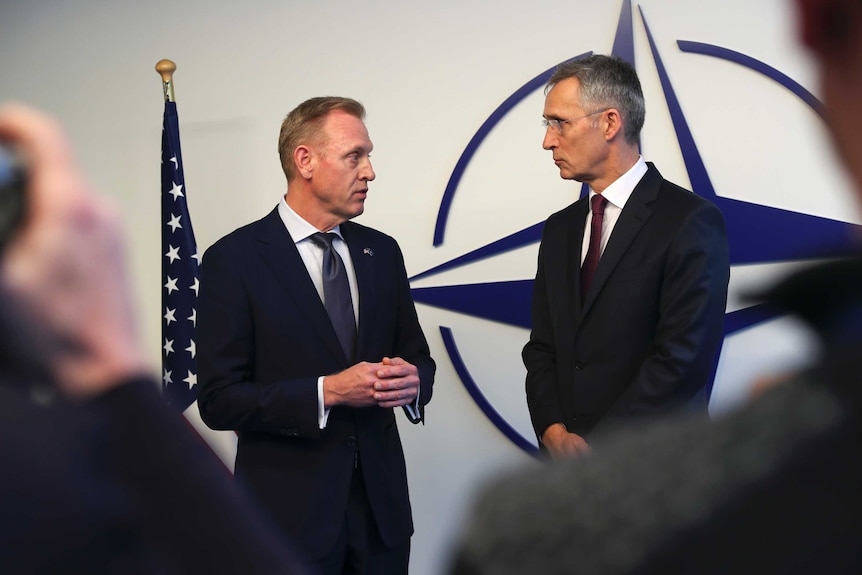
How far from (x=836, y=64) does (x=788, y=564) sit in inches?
8.3

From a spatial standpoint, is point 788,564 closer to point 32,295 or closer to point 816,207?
point 32,295

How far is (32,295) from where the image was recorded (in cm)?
48

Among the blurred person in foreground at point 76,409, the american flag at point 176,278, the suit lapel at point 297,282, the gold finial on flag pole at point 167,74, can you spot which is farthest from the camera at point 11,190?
the gold finial on flag pole at point 167,74

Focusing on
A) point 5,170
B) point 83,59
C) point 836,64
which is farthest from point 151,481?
point 83,59

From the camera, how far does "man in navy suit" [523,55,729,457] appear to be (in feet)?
7.78

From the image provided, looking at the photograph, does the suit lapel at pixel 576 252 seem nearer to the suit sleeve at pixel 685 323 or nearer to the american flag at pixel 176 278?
the suit sleeve at pixel 685 323

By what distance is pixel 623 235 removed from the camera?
8.20ft

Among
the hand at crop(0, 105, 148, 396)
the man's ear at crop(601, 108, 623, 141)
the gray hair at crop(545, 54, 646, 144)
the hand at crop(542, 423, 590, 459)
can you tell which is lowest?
the hand at crop(542, 423, 590, 459)

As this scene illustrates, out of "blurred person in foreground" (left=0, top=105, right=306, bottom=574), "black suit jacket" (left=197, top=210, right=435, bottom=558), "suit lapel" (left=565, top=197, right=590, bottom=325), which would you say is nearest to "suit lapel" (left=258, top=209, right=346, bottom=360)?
"black suit jacket" (left=197, top=210, right=435, bottom=558)

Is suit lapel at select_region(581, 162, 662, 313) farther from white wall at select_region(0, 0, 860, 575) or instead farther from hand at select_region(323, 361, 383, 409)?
white wall at select_region(0, 0, 860, 575)

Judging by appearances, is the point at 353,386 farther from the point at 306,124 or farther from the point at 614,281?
the point at 306,124

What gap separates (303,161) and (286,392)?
0.73 meters

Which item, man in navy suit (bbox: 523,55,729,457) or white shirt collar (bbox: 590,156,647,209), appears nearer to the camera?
man in navy suit (bbox: 523,55,729,457)

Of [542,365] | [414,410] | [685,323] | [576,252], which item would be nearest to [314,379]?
[414,410]
